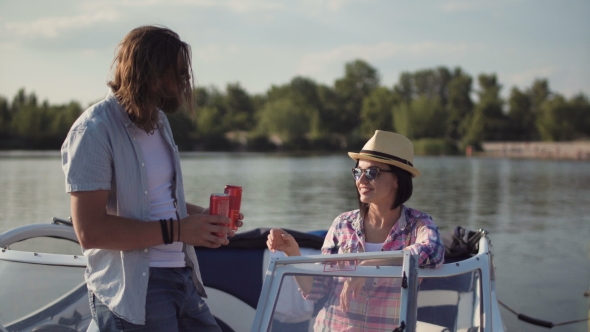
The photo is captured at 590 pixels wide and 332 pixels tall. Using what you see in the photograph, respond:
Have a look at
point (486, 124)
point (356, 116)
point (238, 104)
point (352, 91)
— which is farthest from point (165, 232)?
point (352, 91)

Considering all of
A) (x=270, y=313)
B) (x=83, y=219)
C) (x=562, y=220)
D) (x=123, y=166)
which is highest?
(x=123, y=166)

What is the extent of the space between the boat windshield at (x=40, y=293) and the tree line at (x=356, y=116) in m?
59.7

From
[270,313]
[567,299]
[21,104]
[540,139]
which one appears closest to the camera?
[270,313]

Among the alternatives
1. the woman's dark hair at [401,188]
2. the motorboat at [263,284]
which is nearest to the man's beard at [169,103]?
the motorboat at [263,284]

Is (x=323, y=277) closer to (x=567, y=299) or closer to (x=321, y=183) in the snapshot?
(x=567, y=299)

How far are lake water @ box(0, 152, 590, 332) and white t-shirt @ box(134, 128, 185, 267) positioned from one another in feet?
18.5

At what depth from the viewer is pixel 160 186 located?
72.3 inches

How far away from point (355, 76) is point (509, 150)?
3533 cm

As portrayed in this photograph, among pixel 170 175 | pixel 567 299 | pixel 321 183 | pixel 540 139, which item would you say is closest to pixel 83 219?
pixel 170 175

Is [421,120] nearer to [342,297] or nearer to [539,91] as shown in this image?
[539,91]

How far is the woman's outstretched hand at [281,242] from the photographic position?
98.3 inches

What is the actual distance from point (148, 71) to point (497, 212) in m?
17.2

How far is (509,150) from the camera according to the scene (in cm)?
7069

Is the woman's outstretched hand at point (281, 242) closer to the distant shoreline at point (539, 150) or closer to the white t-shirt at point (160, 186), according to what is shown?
the white t-shirt at point (160, 186)
